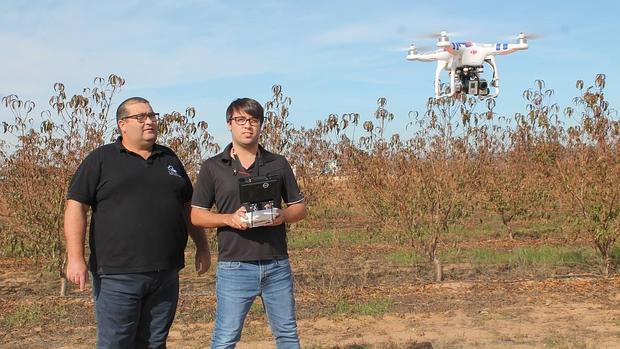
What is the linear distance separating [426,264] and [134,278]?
748 centimetres

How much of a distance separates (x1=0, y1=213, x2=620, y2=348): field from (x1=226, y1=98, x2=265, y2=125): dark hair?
8.59ft

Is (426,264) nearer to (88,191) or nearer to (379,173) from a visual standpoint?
(379,173)

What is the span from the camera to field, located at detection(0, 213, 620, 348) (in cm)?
544

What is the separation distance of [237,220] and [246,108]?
0.56 m

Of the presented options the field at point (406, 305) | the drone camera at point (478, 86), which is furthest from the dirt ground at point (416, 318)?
the drone camera at point (478, 86)

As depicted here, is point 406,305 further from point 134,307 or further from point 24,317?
point 134,307

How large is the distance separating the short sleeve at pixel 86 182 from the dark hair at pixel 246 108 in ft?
2.20

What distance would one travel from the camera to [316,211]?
13.8 meters

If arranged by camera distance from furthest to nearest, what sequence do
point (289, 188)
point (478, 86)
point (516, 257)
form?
point (478, 86)
point (516, 257)
point (289, 188)

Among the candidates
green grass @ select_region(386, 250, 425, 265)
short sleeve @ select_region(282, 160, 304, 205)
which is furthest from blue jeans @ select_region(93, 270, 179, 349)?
green grass @ select_region(386, 250, 425, 265)

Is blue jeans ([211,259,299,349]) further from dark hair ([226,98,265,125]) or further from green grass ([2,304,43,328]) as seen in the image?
green grass ([2,304,43,328])

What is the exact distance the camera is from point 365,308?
21.4 feet

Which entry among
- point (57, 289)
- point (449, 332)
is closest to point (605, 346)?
point (449, 332)

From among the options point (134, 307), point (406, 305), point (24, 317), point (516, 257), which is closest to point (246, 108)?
point (134, 307)
